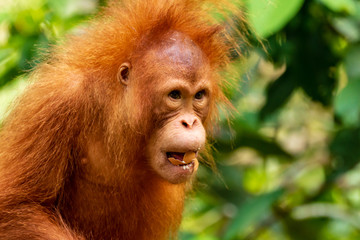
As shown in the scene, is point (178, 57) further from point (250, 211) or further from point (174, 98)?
point (250, 211)

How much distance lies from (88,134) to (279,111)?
325 centimetres

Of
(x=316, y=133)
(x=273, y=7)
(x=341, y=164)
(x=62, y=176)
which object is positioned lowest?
(x=316, y=133)

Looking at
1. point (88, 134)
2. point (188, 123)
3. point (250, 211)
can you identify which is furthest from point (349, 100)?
point (88, 134)

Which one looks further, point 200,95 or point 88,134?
point 200,95

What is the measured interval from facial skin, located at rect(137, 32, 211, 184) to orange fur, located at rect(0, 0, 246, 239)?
0.12m

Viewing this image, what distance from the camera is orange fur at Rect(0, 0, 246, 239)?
4672 millimetres

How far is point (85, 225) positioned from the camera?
16.5 ft

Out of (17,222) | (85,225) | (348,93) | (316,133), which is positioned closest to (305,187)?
(316,133)

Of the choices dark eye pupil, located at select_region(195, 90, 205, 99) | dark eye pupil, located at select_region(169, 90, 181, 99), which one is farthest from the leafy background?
dark eye pupil, located at select_region(169, 90, 181, 99)

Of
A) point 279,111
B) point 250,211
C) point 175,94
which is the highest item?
point 175,94

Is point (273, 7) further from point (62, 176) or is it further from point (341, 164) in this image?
point (341, 164)

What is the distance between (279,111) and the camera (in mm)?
7445

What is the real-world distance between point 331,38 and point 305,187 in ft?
7.90

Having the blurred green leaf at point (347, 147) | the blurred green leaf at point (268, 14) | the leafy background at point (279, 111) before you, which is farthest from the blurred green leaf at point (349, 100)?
the blurred green leaf at point (268, 14)
